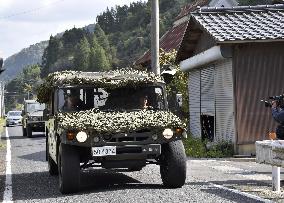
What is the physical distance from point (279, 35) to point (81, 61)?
141086mm

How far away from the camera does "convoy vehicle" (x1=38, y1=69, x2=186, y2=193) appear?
8891mm

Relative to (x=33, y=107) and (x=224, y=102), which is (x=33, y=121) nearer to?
(x=33, y=107)

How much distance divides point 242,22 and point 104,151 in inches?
400

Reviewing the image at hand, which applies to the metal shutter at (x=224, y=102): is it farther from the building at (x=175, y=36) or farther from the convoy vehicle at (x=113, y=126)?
the building at (x=175, y=36)

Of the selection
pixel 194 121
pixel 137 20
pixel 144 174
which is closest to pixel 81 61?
pixel 137 20

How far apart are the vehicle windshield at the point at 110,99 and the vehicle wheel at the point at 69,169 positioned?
1.39 metres

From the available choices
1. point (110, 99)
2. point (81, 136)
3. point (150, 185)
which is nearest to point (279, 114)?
point (150, 185)

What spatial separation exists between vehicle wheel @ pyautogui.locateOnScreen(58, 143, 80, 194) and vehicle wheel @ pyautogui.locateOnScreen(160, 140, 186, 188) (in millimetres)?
1528

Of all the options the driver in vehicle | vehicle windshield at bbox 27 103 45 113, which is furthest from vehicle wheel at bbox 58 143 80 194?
vehicle windshield at bbox 27 103 45 113

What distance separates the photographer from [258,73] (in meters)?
16.3

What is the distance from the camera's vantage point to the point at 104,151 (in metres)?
8.85

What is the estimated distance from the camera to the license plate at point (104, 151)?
884 cm

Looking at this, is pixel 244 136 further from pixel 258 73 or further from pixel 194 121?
pixel 194 121

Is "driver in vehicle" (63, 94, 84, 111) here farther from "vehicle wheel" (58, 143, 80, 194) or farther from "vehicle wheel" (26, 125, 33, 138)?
"vehicle wheel" (26, 125, 33, 138)
